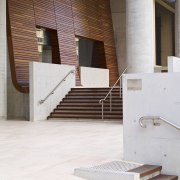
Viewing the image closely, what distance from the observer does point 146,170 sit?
18.5 feet

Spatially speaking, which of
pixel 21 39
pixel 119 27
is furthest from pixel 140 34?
pixel 119 27

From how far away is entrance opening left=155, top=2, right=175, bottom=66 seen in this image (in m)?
33.0

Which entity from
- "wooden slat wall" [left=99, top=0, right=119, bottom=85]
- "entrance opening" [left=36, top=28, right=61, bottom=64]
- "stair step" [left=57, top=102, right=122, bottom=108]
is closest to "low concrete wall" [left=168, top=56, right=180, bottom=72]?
"stair step" [left=57, top=102, right=122, bottom=108]

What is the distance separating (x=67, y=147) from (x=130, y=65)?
10.3m

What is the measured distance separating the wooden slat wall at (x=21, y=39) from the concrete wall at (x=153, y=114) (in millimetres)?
9931

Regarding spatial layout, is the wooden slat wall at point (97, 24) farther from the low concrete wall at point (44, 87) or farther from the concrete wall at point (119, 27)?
the low concrete wall at point (44, 87)

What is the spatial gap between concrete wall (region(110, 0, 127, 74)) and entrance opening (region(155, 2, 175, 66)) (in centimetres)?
728

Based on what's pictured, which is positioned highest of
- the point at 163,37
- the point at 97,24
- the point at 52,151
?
the point at 163,37


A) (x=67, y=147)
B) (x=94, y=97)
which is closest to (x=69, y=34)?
(x=94, y=97)

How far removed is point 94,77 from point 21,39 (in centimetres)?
581

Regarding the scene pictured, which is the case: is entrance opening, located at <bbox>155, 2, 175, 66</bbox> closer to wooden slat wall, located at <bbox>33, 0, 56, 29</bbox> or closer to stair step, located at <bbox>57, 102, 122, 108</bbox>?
wooden slat wall, located at <bbox>33, 0, 56, 29</bbox>

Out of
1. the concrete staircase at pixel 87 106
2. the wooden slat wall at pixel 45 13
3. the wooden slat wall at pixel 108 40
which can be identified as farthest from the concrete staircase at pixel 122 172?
the wooden slat wall at pixel 108 40

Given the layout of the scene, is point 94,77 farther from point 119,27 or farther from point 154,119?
point 154,119

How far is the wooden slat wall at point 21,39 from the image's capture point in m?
16.3
